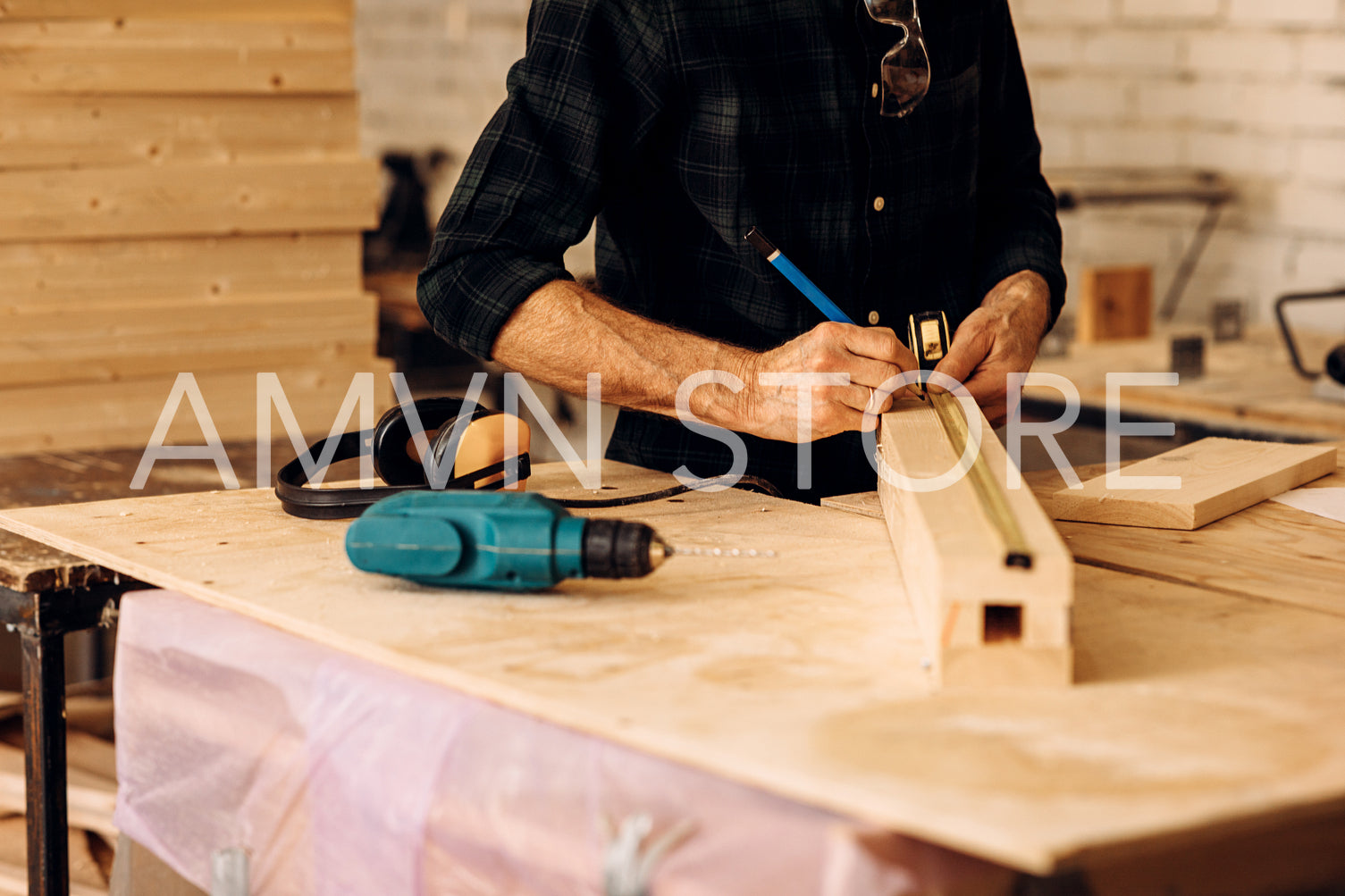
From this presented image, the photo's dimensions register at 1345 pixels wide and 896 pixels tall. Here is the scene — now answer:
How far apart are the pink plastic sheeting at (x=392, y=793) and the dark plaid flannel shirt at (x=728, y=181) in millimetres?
504

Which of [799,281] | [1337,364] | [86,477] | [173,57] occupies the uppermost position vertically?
[173,57]

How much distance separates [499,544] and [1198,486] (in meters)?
0.76

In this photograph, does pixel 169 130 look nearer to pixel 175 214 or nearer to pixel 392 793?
pixel 175 214

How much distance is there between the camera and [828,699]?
80cm

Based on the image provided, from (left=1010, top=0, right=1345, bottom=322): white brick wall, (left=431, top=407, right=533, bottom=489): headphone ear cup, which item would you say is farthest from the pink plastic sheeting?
(left=1010, top=0, right=1345, bottom=322): white brick wall

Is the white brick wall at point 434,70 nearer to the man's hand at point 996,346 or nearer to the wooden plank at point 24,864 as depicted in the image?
the wooden plank at point 24,864

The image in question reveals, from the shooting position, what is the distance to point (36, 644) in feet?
4.18

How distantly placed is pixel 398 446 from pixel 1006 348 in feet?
2.17

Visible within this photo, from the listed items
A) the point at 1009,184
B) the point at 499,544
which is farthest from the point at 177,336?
the point at 499,544

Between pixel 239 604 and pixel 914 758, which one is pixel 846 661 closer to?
pixel 914 758

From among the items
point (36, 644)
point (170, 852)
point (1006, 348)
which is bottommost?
point (170, 852)

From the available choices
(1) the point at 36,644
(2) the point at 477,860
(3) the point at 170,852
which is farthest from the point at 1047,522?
(1) the point at 36,644

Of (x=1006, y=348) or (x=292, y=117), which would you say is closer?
(x=1006, y=348)

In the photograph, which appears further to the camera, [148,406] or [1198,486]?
[148,406]
